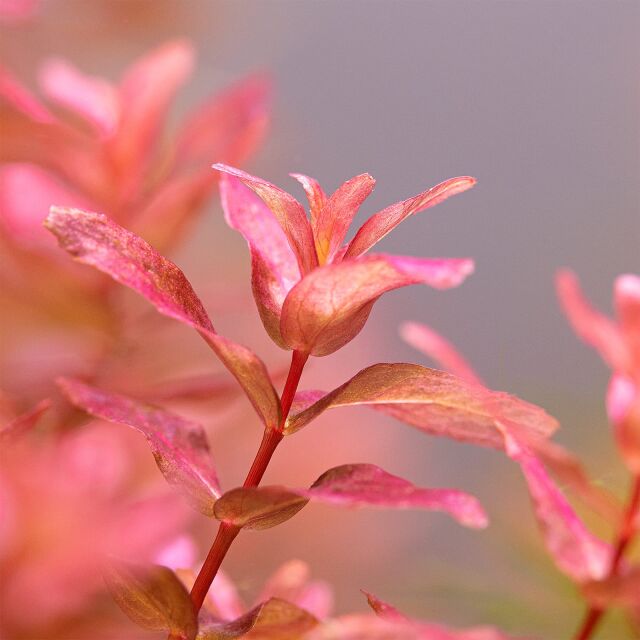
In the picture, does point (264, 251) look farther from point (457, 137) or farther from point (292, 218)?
point (457, 137)

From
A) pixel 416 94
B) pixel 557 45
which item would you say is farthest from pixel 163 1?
pixel 557 45

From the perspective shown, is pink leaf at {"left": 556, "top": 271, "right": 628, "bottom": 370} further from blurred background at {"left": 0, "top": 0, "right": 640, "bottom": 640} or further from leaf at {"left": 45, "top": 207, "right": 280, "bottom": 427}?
blurred background at {"left": 0, "top": 0, "right": 640, "bottom": 640}

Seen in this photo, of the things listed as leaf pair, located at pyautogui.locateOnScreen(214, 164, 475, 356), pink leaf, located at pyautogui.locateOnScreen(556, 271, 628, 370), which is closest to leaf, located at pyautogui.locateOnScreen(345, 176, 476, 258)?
leaf pair, located at pyautogui.locateOnScreen(214, 164, 475, 356)

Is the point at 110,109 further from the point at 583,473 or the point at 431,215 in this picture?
the point at 431,215

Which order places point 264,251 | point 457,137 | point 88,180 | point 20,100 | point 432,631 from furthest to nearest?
point 457,137
point 88,180
point 20,100
point 264,251
point 432,631

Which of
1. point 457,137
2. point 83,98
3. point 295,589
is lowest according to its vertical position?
point 295,589

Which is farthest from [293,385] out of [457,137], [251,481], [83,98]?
[457,137]

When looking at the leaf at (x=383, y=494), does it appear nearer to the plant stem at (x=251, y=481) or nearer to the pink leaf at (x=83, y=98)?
the plant stem at (x=251, y=481)
